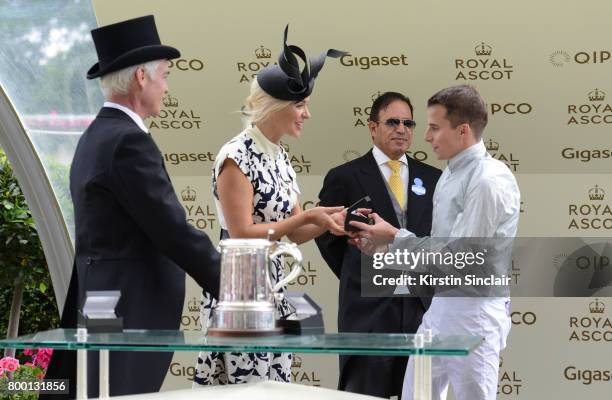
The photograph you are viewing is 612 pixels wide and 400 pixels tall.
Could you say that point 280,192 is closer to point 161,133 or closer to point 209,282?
point 209,282

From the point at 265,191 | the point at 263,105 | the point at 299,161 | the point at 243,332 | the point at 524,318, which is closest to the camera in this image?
the point at 243,332

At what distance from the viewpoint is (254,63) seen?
22.8ft

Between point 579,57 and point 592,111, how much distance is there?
34 centimetres

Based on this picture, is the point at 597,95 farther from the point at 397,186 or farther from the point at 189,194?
the point at 189,194

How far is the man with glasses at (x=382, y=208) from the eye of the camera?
21.1 feet

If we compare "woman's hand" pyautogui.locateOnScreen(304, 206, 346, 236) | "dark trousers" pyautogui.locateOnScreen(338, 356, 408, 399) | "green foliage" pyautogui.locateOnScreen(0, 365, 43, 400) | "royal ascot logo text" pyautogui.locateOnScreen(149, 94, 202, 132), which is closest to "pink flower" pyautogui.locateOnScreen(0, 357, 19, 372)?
"green foliage" pyautogui.locateOnScreen(0, 365, 43, 400)

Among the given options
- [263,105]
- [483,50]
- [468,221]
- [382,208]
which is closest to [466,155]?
[468,221]

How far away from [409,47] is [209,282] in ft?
10.4

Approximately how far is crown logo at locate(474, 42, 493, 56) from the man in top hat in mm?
2735

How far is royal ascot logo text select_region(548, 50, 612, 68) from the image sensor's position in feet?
21.8

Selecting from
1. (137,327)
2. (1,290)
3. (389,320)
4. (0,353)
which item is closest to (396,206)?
(389,320)

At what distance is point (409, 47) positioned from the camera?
6.79m

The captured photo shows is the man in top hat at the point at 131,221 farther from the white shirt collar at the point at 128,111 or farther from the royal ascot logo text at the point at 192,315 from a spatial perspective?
the royal ascot logo text at the point at 192,315

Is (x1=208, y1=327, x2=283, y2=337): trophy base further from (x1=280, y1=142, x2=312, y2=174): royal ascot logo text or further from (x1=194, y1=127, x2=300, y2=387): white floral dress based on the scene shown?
(x1=280, y1=142, x2=312, y2=174): royal ascot logo text
